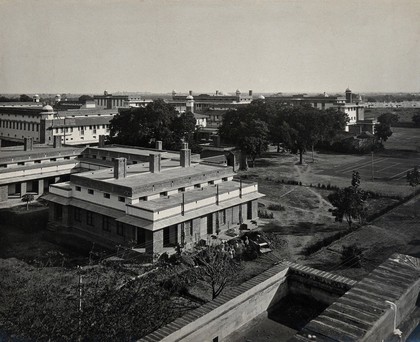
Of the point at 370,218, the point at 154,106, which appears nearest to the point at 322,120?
the point at 154,106

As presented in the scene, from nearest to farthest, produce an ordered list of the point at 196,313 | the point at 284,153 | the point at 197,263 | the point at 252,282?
the point at 196,313 → the point at 252,282 → the point at 197,263 → the point at 284,153

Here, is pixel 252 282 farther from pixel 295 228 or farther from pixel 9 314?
pixel 295 228

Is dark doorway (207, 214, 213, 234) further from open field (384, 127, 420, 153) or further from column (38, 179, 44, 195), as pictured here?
open field (384, 127, 420, 153)

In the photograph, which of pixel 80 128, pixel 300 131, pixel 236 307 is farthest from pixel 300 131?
pixel 236 307

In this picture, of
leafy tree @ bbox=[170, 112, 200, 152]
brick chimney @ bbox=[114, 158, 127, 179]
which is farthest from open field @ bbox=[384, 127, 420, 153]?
brick chimney @ bbox=[114, 158, 127, 179]

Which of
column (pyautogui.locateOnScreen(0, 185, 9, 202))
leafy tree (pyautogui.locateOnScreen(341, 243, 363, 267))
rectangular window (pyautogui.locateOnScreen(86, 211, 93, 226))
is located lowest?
leafy tree (pyautogui.locateOnScreen(341, 243, 363, 267))

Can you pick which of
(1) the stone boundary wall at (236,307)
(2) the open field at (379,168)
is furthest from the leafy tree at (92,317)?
(2) the open field at (379,168)

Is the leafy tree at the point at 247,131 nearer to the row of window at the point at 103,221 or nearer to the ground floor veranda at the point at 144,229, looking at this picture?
the ground floor veranda at the point at 144,229
